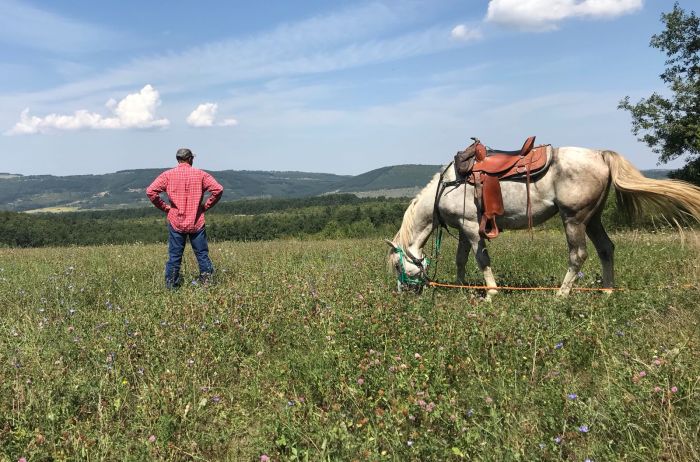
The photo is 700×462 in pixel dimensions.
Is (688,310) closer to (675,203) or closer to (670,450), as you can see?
(675,203)

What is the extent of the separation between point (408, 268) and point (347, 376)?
3.20m

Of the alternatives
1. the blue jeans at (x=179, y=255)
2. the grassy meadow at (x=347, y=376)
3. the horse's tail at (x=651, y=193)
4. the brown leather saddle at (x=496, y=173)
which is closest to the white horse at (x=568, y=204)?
the horse's tail at (x=651, y=193)

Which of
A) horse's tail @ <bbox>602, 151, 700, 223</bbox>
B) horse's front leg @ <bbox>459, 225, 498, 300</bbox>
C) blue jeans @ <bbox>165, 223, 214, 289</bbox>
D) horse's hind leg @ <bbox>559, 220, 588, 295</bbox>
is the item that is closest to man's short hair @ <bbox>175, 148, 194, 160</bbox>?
blue jeans @ <bbox>165, 223, 214, 289</bbox>

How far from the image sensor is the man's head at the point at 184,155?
23.1ft

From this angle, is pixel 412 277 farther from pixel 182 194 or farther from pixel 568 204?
pixel 182 194

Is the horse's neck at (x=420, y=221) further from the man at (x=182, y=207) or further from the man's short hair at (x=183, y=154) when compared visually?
the man's short hair at (x=183, y=154)

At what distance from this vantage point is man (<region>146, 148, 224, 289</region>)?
6941 mm

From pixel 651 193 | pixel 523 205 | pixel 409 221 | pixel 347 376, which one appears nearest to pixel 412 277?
pixel 409 221

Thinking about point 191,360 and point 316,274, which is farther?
point 316,274

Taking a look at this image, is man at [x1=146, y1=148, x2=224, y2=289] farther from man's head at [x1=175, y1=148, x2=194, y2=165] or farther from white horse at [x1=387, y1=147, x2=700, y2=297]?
white horse at [x1=387, y1=147, x2=700, y2=297]

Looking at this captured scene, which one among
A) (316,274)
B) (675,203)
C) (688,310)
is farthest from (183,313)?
(675,203)

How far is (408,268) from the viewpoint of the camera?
21.7 feet

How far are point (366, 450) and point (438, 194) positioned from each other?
4760 millimetres

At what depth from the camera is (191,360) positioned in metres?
3.81
